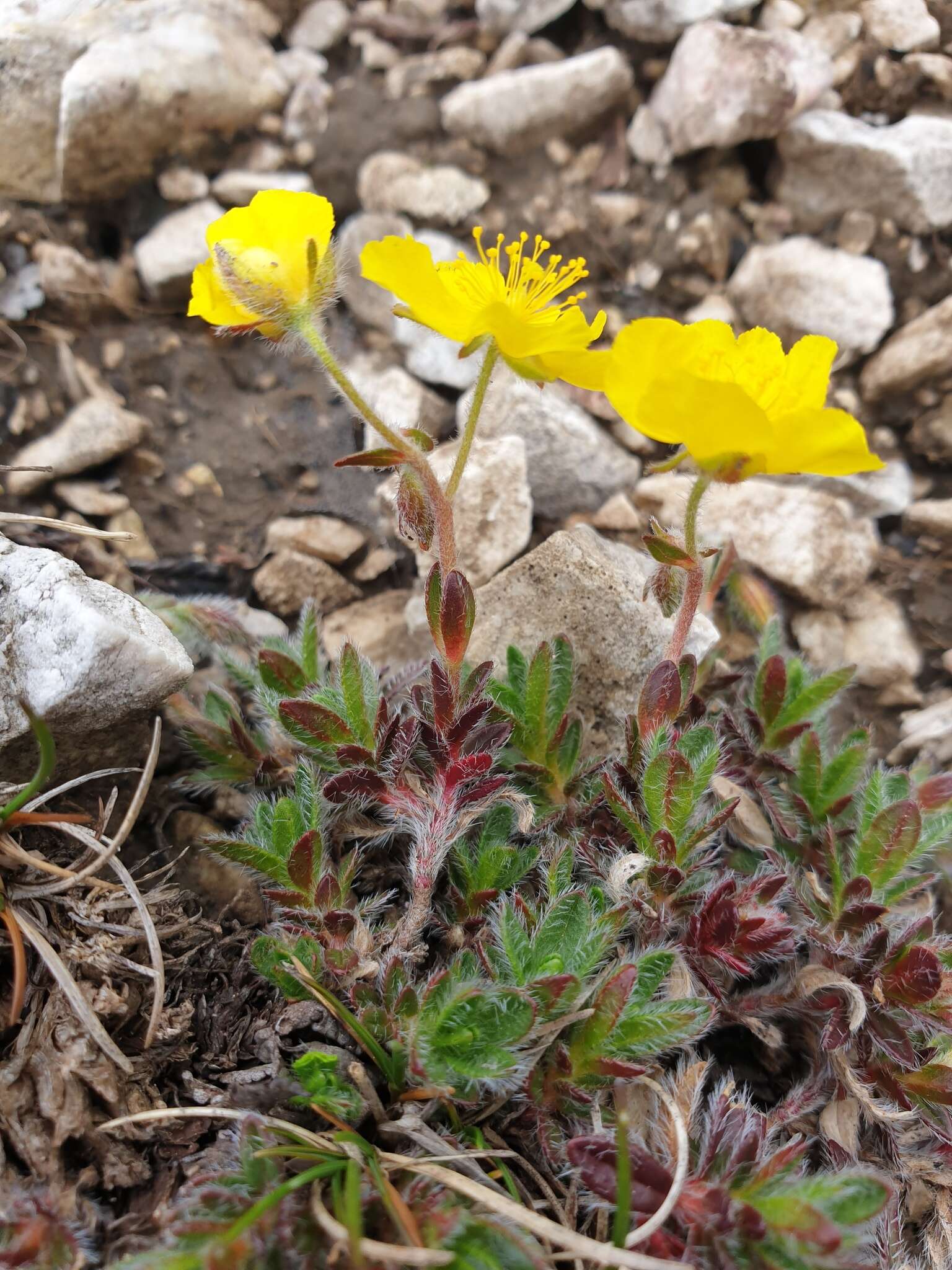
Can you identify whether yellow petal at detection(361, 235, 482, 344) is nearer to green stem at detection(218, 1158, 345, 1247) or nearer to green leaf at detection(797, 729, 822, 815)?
green leaf at detection(797, 729, 822, 815)

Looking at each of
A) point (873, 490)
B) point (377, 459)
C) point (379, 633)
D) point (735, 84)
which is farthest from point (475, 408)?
point (735, 84)

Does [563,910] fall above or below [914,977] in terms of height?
above

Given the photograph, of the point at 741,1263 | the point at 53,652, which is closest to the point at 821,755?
the point at 741,1263

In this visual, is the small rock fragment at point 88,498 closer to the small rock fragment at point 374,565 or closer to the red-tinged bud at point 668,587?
the small rock fragment at point 374,565

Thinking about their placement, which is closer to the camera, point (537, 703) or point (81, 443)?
point (537, 703)

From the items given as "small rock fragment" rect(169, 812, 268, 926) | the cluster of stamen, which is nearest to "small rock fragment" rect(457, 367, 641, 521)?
the cluster of stamen

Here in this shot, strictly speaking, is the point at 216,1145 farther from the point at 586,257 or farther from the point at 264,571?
the point at 586,257

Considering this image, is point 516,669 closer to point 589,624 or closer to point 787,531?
point 589,624
